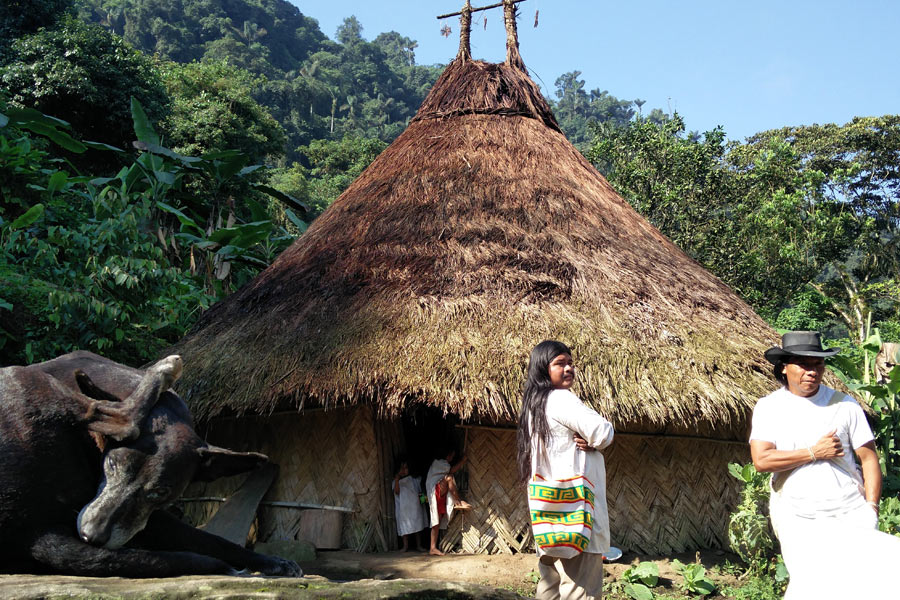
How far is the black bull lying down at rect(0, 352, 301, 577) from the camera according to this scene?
2.04 metres

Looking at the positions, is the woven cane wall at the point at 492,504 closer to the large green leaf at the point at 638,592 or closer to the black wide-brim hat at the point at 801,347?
the large green leaf at the point at 638,592

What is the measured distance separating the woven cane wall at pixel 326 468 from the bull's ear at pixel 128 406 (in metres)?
4.07

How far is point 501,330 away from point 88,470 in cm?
390

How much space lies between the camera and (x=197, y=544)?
2.33 metres

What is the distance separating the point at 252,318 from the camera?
6.55 meters

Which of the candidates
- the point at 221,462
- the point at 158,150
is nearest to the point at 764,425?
the point at 221,462

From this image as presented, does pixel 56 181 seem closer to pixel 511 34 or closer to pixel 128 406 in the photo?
pixel 511 34

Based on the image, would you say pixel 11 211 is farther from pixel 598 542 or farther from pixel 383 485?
pixel 598 542

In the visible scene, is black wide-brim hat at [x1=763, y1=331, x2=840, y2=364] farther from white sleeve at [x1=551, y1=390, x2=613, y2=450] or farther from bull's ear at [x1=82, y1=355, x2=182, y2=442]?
bull's ear at [x1=82, y1=355, x2=182, y2=442]

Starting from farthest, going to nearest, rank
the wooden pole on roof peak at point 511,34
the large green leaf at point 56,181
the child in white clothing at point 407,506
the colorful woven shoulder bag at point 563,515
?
the wooden pole on roof peak at point 511,34 < the large green leaf at point 56,181 < the child in white clothing at point 407,506 < the colorful woven shoulder bag at point 563,515

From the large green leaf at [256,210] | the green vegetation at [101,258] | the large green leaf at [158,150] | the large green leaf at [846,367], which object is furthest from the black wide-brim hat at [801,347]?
the large green leaf at [158,150]

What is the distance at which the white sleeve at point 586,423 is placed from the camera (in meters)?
3.11

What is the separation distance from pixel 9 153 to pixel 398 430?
15.8ft

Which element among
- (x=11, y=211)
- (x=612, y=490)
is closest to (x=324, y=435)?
(x=612, y=490)
